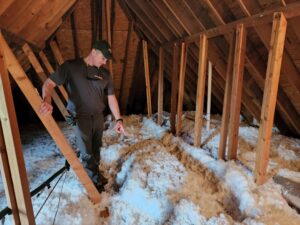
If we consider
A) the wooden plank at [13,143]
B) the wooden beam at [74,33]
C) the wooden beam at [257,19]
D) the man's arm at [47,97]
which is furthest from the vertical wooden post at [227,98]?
the wooden beam at [74,33]

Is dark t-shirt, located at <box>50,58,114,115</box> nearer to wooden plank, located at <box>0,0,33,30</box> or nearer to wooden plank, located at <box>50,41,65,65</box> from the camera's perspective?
wooden plank, located at <box>0,0,33,30</box>

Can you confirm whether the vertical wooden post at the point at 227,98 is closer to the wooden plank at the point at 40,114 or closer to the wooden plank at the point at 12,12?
the wooden plank at the point at 40,114

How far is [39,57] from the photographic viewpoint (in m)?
3.81

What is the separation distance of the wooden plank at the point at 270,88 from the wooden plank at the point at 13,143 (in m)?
1.75

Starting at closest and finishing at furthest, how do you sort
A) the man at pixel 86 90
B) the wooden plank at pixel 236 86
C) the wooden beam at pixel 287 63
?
the man at pixel 86 90 → the wooden beam at pixel 287 63 → the wooden plank at pixel 236 86

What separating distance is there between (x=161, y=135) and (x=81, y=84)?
1.92m

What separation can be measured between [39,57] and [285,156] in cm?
368

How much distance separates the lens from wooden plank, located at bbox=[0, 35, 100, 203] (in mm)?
1276

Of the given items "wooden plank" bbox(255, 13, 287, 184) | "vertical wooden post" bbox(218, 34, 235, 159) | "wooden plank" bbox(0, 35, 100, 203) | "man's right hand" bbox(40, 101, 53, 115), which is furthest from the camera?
"vertical wooden post" bbox(218, 34, 235, 159)

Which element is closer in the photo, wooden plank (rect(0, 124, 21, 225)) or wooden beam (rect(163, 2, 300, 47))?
wooden plank (rect(0, 124, 21, 225))

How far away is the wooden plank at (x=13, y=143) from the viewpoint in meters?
1.09

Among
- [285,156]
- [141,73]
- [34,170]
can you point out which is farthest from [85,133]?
[141,73]

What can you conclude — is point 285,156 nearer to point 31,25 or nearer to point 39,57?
point 31,25

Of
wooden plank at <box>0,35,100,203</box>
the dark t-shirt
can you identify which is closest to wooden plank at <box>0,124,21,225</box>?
wooden plank at <box>0,35,100,203</box>
